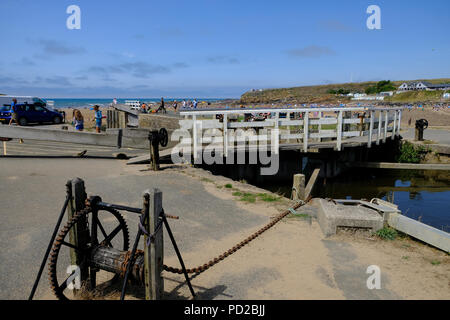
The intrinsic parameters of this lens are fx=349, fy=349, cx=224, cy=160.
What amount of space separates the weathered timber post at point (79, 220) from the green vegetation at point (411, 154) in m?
17.7

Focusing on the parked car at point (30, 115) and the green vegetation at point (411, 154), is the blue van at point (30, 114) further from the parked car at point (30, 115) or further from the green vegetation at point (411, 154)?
the green vegetation at point (411, 154)

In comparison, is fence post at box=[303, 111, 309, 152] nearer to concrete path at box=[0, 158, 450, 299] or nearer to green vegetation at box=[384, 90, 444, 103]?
concrete path at box=[0, 158, 450, 299]

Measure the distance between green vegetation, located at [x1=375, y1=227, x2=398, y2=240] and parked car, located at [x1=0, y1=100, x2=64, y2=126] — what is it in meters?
25.7

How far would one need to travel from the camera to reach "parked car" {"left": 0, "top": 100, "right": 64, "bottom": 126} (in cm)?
2502

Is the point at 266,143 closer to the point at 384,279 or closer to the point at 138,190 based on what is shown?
the point at 138,190

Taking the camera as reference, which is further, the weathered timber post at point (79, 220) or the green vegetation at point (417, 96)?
the green vegetation at point (417, 96)

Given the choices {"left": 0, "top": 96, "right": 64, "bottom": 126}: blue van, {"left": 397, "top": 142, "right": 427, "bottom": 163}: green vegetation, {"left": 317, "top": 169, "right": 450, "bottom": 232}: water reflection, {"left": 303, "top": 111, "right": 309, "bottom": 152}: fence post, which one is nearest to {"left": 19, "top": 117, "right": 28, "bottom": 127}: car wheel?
{"left": 0, "top": 96, "right": 64, "bottom": 126}: blue van

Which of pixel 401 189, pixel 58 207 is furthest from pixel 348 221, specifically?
pixel 401 189

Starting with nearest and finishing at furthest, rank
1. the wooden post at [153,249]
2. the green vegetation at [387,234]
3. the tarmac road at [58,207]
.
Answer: the wooden post at [153,249] → the tarmac road at [58,207] → the green vegetation at [387,234]

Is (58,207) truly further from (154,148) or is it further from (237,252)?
(154,148)

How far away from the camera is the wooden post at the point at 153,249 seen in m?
3.31

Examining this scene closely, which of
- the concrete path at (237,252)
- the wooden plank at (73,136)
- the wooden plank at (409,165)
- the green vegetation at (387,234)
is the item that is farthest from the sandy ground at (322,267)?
the wooden plank at (409,165)

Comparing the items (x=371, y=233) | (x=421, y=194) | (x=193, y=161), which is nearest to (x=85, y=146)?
(x=193, y=161)

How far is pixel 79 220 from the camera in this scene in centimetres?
377
